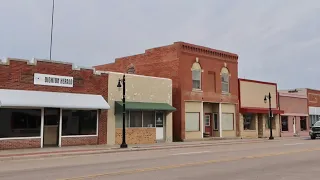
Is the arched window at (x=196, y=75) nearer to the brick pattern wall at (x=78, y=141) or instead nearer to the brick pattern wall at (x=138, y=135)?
the brick pattern wall at (x=138, y=135)

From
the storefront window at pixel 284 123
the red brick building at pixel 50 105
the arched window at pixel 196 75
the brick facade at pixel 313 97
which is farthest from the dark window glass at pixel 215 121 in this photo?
the brick facade at pixel 313 97

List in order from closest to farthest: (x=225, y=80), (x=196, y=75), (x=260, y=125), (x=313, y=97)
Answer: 1. (x=196, y=75)
2. (x=225, y=80)
3. (x=260, y=125)
4. (x=313, y=97)

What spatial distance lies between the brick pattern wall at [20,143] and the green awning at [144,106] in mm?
6120

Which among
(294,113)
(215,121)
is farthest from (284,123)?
(215,121)

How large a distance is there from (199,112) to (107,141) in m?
10.2

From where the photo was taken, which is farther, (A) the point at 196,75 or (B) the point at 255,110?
(B) the point at 255,110

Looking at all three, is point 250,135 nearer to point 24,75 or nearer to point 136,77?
point 136,77

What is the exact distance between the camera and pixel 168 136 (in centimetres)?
3022

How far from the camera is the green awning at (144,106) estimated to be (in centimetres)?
2675

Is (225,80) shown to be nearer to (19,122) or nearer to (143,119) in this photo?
(143,119)

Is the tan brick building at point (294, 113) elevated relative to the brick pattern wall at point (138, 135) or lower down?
elevated

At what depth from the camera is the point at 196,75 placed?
33.5 metres

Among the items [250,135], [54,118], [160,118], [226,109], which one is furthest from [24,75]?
[250,135]

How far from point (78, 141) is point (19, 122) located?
4.11m
